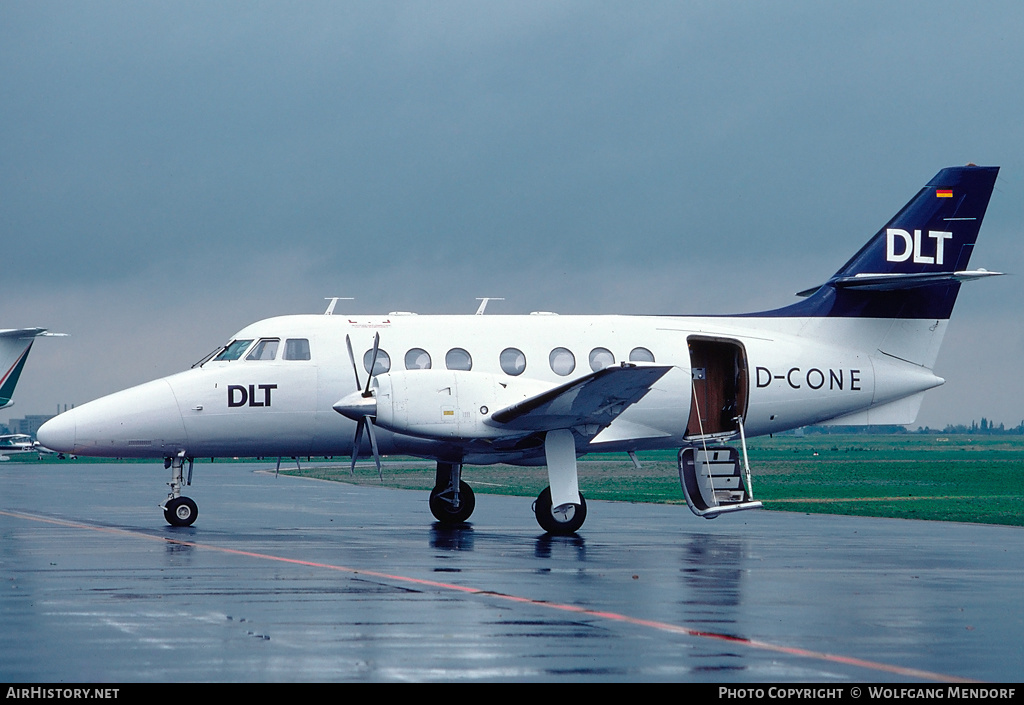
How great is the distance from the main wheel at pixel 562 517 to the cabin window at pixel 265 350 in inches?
225

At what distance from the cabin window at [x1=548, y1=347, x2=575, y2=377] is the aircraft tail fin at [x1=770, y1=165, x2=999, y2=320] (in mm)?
4744

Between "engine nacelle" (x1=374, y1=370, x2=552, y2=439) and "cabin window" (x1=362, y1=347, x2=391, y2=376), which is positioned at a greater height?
"cabin window" (x1=362, y1=347, x2=391, y2=376)

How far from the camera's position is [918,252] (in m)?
26.3

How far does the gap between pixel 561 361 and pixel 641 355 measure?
1.59m

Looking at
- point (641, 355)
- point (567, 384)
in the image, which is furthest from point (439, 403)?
point (641, 355)

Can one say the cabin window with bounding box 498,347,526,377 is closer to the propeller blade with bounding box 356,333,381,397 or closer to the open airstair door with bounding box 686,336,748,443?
the propeller blade with bounding box 356,333,381,397

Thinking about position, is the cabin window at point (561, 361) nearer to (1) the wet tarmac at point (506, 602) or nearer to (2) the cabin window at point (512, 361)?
(2) the cabin window at point (512, 361)

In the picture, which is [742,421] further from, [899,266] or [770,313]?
[899,266]

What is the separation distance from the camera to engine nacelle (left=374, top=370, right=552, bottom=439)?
71.2ft

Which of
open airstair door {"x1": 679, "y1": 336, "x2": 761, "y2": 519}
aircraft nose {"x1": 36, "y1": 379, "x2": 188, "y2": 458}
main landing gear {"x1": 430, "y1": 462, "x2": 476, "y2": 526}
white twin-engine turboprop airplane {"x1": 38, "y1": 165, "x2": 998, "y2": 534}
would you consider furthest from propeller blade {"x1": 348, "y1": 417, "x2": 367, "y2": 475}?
open airstair door {"x1": 679, "y1": 336, "x2": 761, "y2": 519}

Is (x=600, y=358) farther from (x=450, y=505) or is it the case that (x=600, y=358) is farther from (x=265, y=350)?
(x=265, y=350)

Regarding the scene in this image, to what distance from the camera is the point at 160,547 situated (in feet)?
64.3
